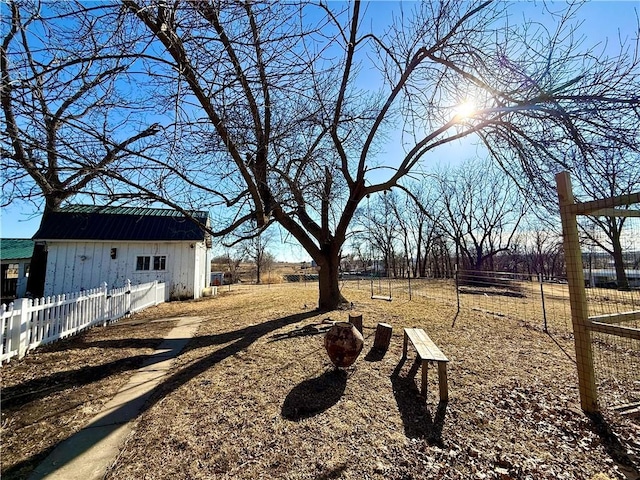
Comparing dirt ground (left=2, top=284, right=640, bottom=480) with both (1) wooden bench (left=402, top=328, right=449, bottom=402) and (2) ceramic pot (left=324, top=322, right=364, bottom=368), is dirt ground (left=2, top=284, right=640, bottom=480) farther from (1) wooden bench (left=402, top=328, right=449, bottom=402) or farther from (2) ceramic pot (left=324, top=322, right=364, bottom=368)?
(2) ceramic pot (left=324, top=322, right=364, bottom=368)

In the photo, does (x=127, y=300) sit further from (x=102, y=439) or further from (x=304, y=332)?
(x=102, y=439)

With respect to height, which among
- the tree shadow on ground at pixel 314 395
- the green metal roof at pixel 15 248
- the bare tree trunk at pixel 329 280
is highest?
the green metal roof at pixel 15 248

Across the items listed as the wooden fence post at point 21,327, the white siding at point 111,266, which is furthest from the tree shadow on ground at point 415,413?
the white siding at point 111,266

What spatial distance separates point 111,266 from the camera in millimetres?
14141

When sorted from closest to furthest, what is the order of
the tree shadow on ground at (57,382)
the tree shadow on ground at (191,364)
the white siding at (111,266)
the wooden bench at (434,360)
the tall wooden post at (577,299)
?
the tree shadow on ground at (191,364)
the tall wooden post at (577,299)
the wooden bench at (434,360)
the tree shadow on ground at (57,382)
the white siding at (111,266)

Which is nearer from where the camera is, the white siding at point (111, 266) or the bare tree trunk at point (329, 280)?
the bare tree trunk at point (329, 280)

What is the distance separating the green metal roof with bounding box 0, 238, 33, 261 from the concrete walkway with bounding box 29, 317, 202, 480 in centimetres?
1851

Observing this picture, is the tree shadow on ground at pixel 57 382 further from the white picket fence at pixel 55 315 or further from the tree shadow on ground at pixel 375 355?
the tree shadow on ground at pixel 375 355

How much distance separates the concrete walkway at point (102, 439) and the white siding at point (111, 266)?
35.9ft

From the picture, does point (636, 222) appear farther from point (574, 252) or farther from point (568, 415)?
point (568, 415)

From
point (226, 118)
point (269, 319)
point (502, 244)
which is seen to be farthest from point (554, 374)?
point (502, 244)

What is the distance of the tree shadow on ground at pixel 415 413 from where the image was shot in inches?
113

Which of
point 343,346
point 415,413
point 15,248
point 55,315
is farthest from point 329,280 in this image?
point 15,248

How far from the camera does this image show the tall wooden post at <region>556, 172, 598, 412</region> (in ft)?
10.6
